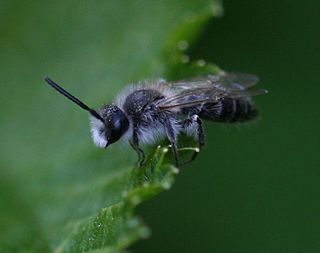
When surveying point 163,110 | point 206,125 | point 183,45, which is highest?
point 206,125

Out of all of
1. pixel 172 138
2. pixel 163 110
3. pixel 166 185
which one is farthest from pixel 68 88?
pixel 166 185

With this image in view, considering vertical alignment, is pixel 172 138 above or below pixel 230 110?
below

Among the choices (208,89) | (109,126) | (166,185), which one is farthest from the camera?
(208,89)

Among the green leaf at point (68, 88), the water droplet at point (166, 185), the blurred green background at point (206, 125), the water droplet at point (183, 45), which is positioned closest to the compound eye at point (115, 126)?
the green leaf at point (68, 88)

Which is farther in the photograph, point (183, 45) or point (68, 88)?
point (68, 88)

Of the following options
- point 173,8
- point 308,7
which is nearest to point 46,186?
point 173,8

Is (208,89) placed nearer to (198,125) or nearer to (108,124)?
(198,125)

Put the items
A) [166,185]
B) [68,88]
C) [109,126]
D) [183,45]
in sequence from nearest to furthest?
[166,185], [109,126], [183,45], [68,88]
